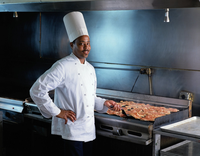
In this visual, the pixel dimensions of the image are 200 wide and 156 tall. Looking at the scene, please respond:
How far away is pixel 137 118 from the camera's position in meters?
2.38

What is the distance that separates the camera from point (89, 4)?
2.39m

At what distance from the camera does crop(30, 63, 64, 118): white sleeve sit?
217 centimetres

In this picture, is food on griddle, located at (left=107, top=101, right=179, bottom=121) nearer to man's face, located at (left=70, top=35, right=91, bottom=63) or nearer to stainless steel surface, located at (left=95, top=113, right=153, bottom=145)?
stainless steel surface, located at (left=95, top=113, right=153, bottom=145)

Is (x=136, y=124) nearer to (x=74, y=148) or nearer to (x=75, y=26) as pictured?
(x=74, y=148)

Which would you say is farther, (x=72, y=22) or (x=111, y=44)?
(x=111, y=44)

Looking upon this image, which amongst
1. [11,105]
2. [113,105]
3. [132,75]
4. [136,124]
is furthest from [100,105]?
[11,105]

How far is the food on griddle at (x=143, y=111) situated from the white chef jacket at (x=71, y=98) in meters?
0.35

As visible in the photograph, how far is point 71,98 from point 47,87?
242mm

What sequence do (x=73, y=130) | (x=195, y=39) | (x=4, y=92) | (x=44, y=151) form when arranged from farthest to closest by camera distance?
(x=4, y=92)
(x=44, y=151)
(x=195, y=39)
(x=73, y=130)

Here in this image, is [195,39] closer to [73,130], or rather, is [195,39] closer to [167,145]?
[167,145]

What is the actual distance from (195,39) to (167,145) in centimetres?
120

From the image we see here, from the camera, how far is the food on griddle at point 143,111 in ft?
7.98

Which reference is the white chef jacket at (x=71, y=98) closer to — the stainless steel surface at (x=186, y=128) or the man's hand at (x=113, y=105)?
the man's hand at (x=113, y=105)

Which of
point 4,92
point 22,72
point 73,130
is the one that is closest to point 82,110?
point 73,130
